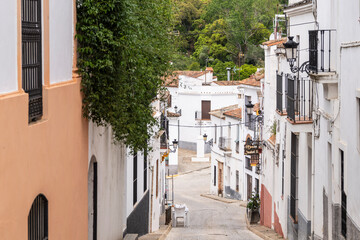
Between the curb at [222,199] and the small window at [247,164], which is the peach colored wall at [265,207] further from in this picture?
the curb at [222,199]

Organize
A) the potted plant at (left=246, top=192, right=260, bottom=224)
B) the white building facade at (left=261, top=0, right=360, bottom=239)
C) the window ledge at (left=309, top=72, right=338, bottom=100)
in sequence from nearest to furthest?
the white building facade at (left=261, top=0, right=360, bottom=239)
the window ledge at (left=309, top=72, right=338, bottom=100)
the potted plant at (left=246, top=192, right=260, bottom=224)

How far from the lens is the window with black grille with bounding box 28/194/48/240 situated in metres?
8.02

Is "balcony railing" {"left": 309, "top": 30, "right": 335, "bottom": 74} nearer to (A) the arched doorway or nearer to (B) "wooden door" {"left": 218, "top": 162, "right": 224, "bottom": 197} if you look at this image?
(A) the arched doorway

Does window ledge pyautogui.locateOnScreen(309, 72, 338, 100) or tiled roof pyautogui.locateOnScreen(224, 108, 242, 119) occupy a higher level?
window ledge pyautogui.locateOnScreen(309, 72, 338, 100)

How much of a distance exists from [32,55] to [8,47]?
1.33 m

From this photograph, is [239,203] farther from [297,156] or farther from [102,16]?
[102,16]

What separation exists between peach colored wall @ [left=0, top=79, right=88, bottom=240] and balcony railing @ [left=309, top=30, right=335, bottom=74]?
15.0 feet

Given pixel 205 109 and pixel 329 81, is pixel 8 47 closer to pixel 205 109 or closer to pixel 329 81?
pixel 329 81

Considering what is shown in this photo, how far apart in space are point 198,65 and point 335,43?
181 ft

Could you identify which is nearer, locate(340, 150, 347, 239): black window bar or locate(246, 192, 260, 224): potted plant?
locate(340, 150, 347, 239): black window bar

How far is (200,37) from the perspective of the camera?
2739 inches

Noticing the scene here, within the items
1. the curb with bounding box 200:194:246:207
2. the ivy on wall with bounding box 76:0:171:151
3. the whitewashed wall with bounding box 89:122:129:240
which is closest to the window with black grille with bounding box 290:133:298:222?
the whitewashed wall with bounding box 89:122:129:240

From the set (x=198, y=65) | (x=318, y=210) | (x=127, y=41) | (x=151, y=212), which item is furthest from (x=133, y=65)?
(x=198, y=65)

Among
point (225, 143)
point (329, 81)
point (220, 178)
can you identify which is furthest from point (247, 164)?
point (329, 81)
